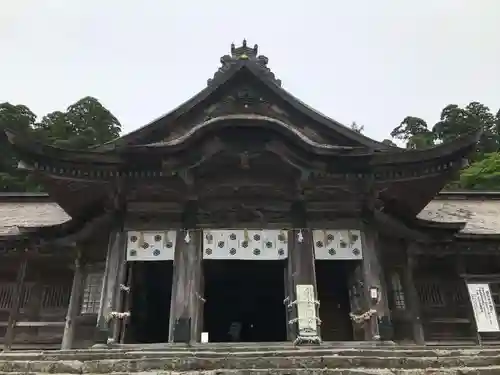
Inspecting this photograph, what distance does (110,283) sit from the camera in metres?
10.4

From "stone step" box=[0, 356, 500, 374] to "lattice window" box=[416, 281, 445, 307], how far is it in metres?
4.80

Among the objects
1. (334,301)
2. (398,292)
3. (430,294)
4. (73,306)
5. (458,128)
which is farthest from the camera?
Answer: (458,128)

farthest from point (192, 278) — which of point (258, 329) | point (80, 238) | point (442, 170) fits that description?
point (258, 329)

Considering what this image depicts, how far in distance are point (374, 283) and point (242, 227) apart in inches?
120

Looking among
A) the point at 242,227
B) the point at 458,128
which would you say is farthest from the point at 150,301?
the point at 458,128

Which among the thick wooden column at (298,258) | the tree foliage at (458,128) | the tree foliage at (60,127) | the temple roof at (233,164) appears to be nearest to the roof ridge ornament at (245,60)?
the temple roof at (233,164)

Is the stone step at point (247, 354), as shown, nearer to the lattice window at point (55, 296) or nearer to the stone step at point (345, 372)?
the stone step at point (345, 372)

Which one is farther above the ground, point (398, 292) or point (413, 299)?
point (398, 292)

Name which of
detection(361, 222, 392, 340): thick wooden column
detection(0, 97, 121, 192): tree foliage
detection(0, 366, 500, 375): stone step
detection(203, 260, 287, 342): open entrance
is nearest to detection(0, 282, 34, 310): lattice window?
detection(203, 260, 287, 342): open entrance

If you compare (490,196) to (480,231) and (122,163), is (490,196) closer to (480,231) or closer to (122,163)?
(480,231)

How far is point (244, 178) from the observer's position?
1112cm

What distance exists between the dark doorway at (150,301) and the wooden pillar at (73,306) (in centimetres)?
123

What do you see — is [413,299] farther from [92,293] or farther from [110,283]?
[92,293]

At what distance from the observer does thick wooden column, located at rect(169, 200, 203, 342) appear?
31.9ft
